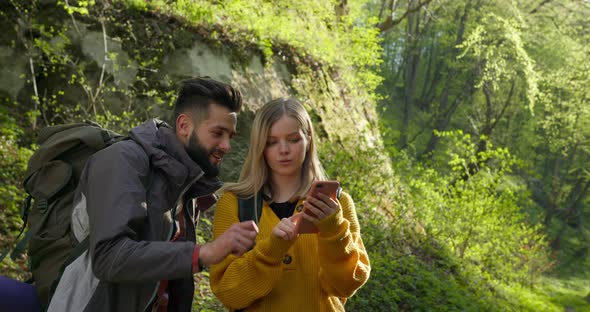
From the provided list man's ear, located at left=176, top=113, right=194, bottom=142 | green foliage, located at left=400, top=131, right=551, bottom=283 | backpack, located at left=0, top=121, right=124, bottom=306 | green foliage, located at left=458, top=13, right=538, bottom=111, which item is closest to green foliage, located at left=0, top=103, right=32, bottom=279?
backpack, located at left=0, top=121, right=124, bottom=306

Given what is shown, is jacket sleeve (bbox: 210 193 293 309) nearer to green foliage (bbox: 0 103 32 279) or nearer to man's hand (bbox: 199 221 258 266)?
man's hand (bbox: 199 221 258 266)

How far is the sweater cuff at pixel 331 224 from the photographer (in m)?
2.28

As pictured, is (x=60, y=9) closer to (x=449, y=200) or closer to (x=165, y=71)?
(x=165, y=71)

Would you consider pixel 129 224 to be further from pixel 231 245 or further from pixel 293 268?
pixel 293 268

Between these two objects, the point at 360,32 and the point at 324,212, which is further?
the point at 360,32

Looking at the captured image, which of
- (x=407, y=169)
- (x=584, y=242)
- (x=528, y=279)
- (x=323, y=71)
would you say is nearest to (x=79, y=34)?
(x=323, y=71)

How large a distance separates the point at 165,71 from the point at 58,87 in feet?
4.90

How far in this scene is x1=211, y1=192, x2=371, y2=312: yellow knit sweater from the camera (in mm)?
2326

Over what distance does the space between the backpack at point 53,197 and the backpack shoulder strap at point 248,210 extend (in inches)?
Answer: 28.9

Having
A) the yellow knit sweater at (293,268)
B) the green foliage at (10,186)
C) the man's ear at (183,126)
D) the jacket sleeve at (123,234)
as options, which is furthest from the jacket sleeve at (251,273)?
the green foliage at (10,186)

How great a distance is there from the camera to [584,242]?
29109 mm

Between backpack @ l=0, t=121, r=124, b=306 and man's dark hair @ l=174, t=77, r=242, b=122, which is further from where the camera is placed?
man's dark hair @ l=174, t=77, r=242, b=122

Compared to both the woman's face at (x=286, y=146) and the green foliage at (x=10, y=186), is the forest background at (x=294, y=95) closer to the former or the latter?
the green foliage at (x=10, y=186)

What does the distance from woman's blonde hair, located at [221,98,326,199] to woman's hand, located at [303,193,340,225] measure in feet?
1.35
